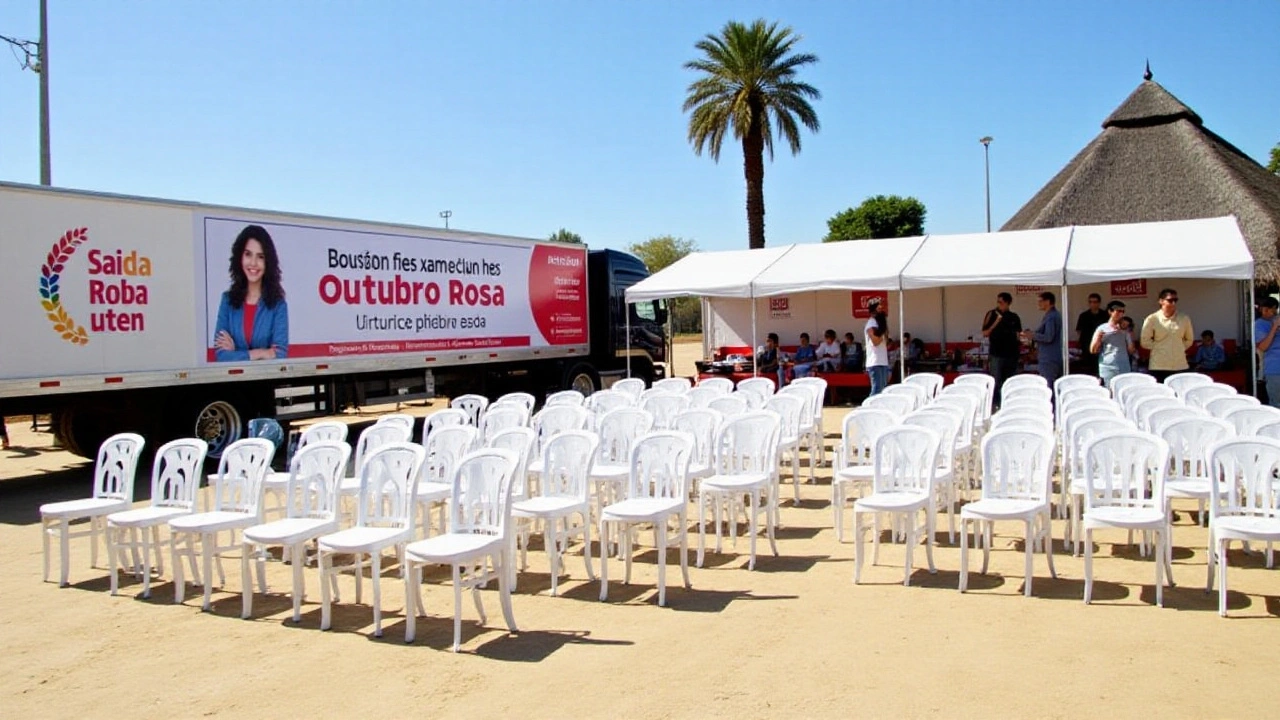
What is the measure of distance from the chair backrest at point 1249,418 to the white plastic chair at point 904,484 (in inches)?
92.8

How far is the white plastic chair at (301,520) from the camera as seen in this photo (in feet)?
20.4

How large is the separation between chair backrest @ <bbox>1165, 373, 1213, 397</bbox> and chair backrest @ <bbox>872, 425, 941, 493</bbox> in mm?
4417

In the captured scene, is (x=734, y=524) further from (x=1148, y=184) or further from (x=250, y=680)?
(x=1148, y=184)

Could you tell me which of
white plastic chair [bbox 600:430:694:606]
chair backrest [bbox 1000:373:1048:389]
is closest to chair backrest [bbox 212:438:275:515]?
white plastic chair [bbox 600:430:694:606]

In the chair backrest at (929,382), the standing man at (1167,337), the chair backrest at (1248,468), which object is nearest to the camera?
the chair backrest at (1248,468)

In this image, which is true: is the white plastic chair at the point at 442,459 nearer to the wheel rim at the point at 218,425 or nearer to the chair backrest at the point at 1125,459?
the chair backrest at the point at 1125,459

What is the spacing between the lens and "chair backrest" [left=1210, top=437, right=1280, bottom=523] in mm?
5828

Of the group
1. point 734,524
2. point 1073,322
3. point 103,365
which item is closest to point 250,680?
point 734,524

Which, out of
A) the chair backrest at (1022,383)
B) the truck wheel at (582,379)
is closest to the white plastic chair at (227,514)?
the chair backrest at (1022,383)

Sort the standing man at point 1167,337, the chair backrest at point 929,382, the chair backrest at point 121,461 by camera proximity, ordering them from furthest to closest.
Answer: the standing man at point 1167,337, the chair backrest at point 929,382, the chair backrest at point 121,461

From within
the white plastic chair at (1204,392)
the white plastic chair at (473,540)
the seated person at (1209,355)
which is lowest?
the white plastic chair at (473,540)

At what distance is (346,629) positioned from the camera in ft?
19.9

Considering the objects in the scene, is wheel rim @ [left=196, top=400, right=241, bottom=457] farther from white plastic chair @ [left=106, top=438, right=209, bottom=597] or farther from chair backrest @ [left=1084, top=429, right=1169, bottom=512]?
chair backrest @ [left=1084, top=429, right=1169, bottom=512]

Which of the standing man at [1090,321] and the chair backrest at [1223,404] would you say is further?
the standing man at [1090,321]
